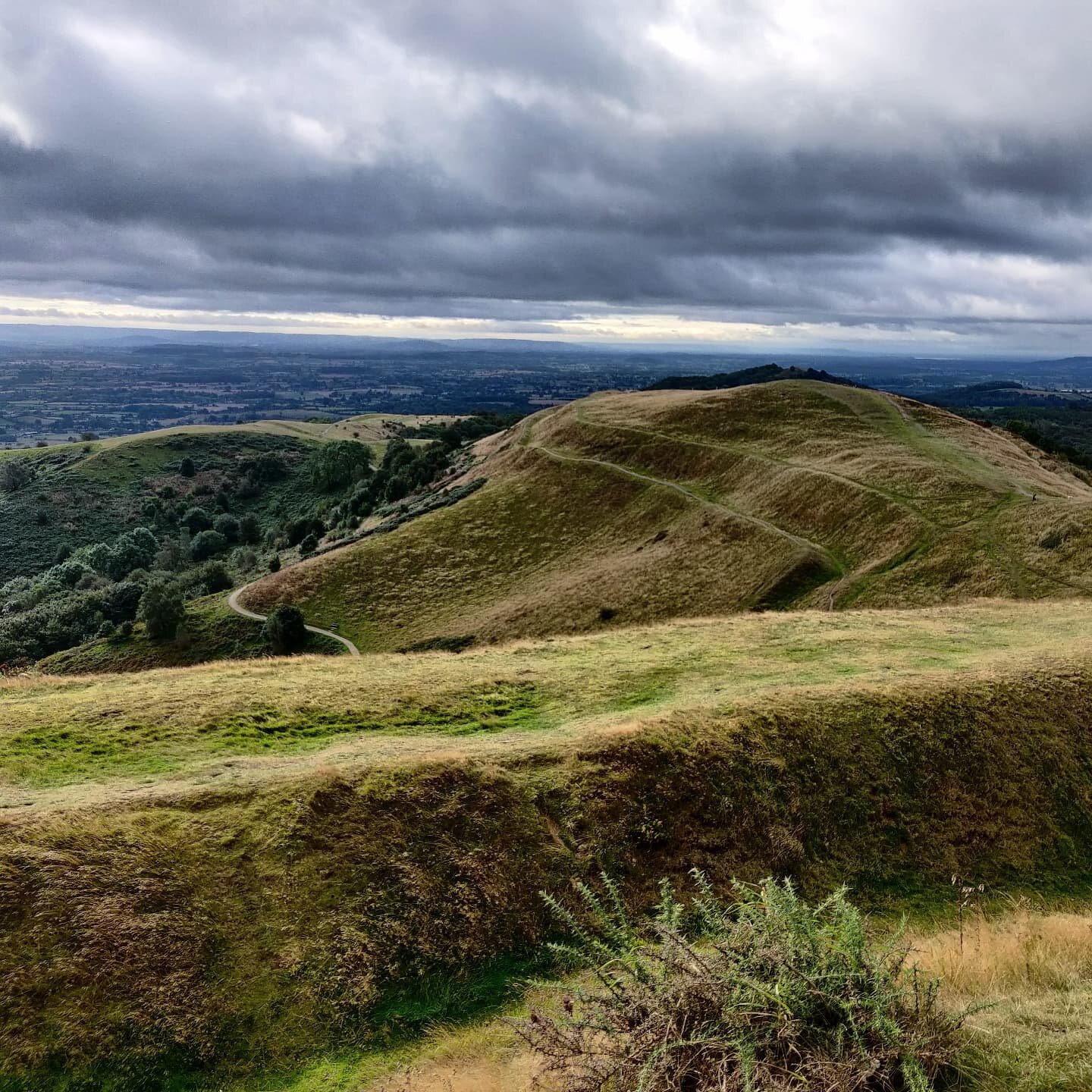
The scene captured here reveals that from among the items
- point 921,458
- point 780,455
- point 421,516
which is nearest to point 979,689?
point 921,458

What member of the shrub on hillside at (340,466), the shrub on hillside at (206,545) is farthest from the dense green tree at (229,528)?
the shrub on hillside at (340,466)

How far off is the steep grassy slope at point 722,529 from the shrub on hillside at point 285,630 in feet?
11.8

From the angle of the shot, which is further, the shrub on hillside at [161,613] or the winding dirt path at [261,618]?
the shrub on hillside at [161,613]

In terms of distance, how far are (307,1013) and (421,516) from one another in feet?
208

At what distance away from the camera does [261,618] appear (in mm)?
56156

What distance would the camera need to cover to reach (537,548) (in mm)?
60625

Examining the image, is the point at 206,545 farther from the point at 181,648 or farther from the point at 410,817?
the point at 410,817

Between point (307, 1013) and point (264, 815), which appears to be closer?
point (307, 1013)

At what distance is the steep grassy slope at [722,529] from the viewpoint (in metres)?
40.9

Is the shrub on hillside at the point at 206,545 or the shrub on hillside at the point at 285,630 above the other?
the shrub on hillside at the point at 285,630

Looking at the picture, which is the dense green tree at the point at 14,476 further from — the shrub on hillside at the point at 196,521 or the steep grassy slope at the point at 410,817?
the steep grassy slope at the point at 410,817

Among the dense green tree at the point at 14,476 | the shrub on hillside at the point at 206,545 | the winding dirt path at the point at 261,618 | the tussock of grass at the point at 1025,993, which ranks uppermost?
the tussock of grass at the point at 1025,993

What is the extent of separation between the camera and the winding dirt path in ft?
165

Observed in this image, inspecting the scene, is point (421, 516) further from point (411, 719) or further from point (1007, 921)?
point (1007, 921)
